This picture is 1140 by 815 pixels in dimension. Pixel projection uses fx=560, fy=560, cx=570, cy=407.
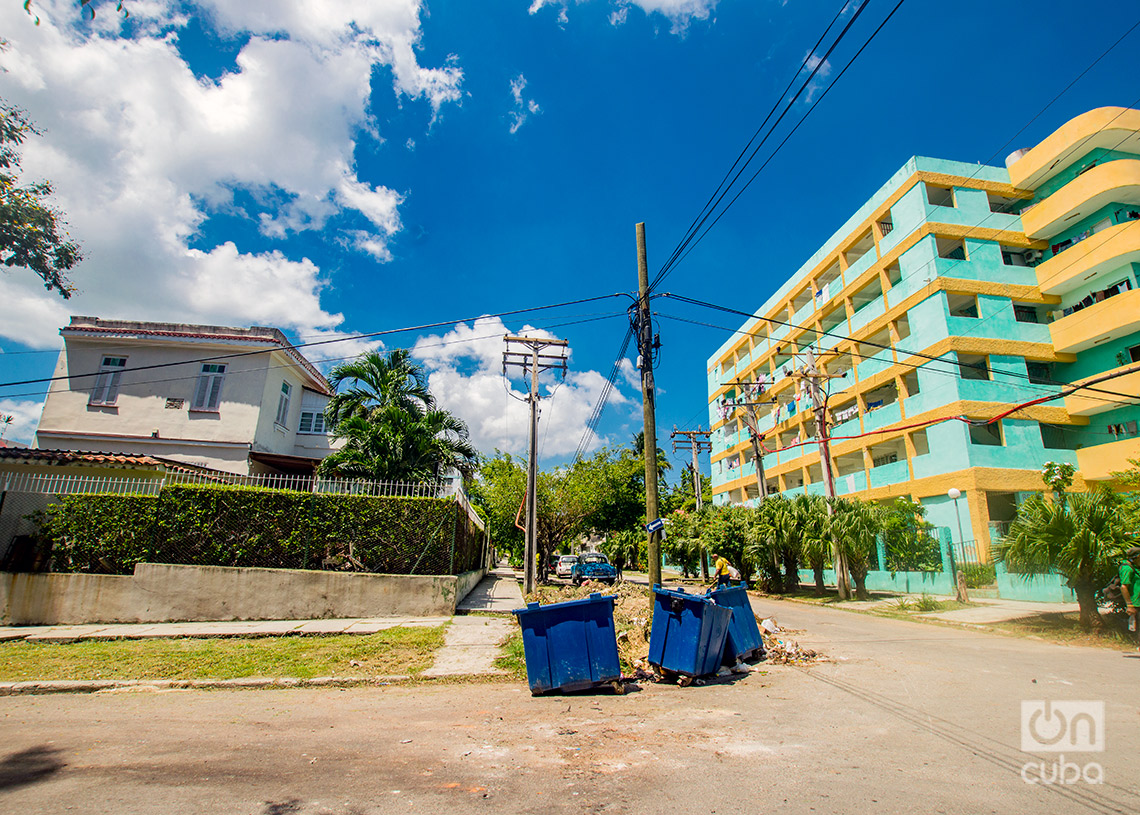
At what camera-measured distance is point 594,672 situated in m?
6.81

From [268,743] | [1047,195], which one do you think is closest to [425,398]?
[268,743]

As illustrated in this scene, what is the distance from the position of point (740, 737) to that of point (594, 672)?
2.23m

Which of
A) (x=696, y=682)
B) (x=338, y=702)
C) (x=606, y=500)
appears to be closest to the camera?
(x=338, y=702)

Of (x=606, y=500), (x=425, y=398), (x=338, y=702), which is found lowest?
(x=338, y=702)

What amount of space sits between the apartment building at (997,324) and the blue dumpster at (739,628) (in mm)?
13226

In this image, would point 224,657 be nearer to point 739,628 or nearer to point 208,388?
point 739,628

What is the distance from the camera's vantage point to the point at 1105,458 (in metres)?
21.1

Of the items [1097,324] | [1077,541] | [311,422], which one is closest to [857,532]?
[1077,541]

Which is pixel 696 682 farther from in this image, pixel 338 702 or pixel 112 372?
pixel 112 372

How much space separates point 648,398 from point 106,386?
21.9 metres

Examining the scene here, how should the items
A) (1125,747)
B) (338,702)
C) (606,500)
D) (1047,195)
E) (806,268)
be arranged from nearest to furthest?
(1125,747) < (338,702) < (1047,195) < (606,500) < (806,268)

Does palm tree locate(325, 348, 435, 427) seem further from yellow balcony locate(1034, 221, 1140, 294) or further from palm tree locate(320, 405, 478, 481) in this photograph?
yellow balcony locate(1034, 221, 1140, 294)

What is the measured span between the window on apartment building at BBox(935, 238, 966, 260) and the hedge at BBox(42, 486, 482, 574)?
80.2ft

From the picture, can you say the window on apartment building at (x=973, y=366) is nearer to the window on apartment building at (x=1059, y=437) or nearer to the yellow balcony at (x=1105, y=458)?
the window on apartment building at (x=1059, y=437)
